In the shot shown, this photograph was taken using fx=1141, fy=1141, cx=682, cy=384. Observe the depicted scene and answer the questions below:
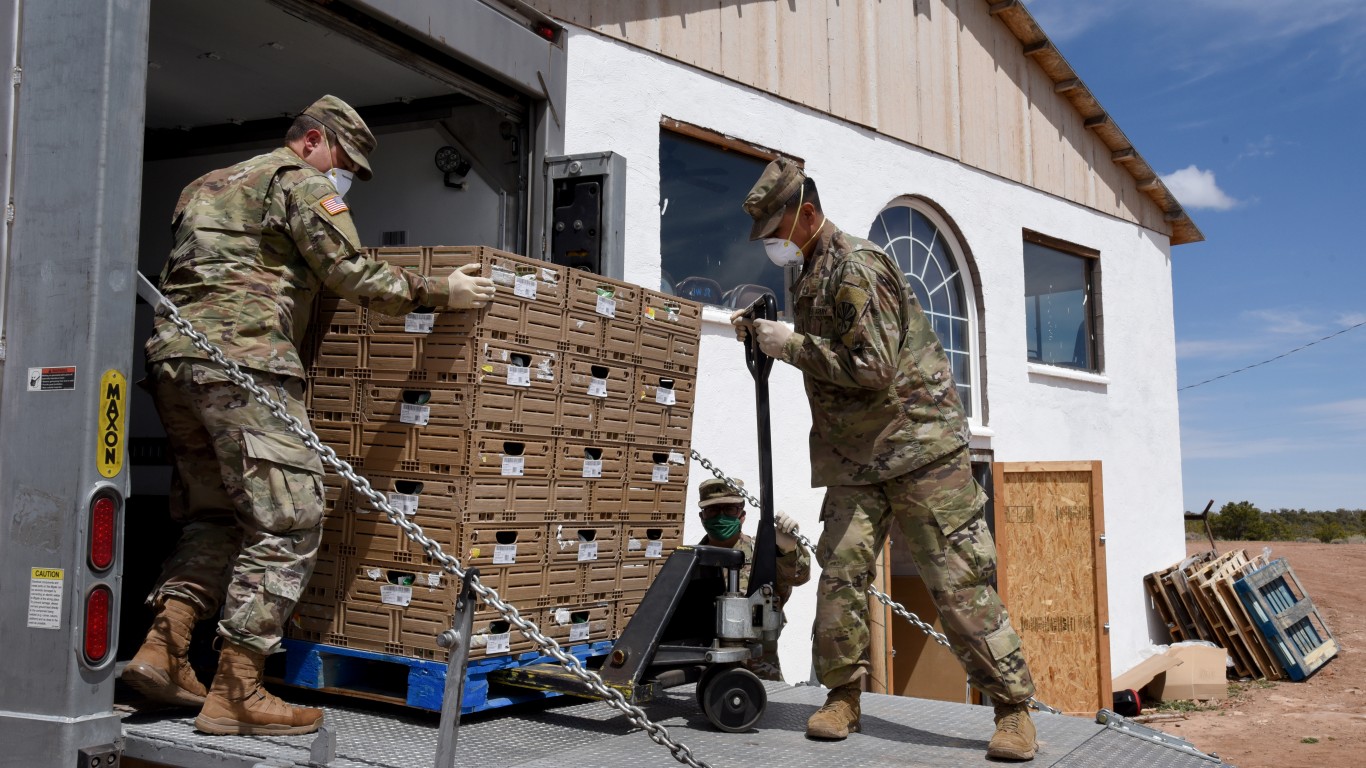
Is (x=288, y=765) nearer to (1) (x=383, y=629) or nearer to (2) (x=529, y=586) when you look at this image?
(1) (x=383, y=629)

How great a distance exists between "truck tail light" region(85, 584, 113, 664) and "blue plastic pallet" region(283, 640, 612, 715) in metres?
0.99

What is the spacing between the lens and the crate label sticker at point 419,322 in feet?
13.6

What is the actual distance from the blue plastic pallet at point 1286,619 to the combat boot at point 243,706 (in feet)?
43.2

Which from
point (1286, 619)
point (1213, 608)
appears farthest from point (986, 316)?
point (1286, 619)

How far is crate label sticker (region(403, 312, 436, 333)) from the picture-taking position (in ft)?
13.6

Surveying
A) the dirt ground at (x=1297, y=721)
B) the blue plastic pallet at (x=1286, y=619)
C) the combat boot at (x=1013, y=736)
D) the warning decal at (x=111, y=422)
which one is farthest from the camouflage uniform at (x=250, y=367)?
the blue plastic pallet at (x=1286, y=619)

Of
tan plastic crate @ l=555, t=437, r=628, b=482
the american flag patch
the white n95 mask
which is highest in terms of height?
the american flag patch

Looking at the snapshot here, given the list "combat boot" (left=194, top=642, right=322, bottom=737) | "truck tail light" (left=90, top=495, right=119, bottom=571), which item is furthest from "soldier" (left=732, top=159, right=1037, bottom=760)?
"truck tail light" (left=90, top=495, right=119, bottom=571)

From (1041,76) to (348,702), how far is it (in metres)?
10.3

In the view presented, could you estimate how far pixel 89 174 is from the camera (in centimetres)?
331

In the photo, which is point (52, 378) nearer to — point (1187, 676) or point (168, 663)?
point (168, 663)

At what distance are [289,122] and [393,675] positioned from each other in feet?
12.9

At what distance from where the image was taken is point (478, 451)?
161 inches

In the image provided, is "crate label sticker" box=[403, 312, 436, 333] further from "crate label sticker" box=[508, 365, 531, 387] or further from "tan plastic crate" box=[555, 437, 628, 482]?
"tan plastic crate" box=[555, 437, 628, 482]
